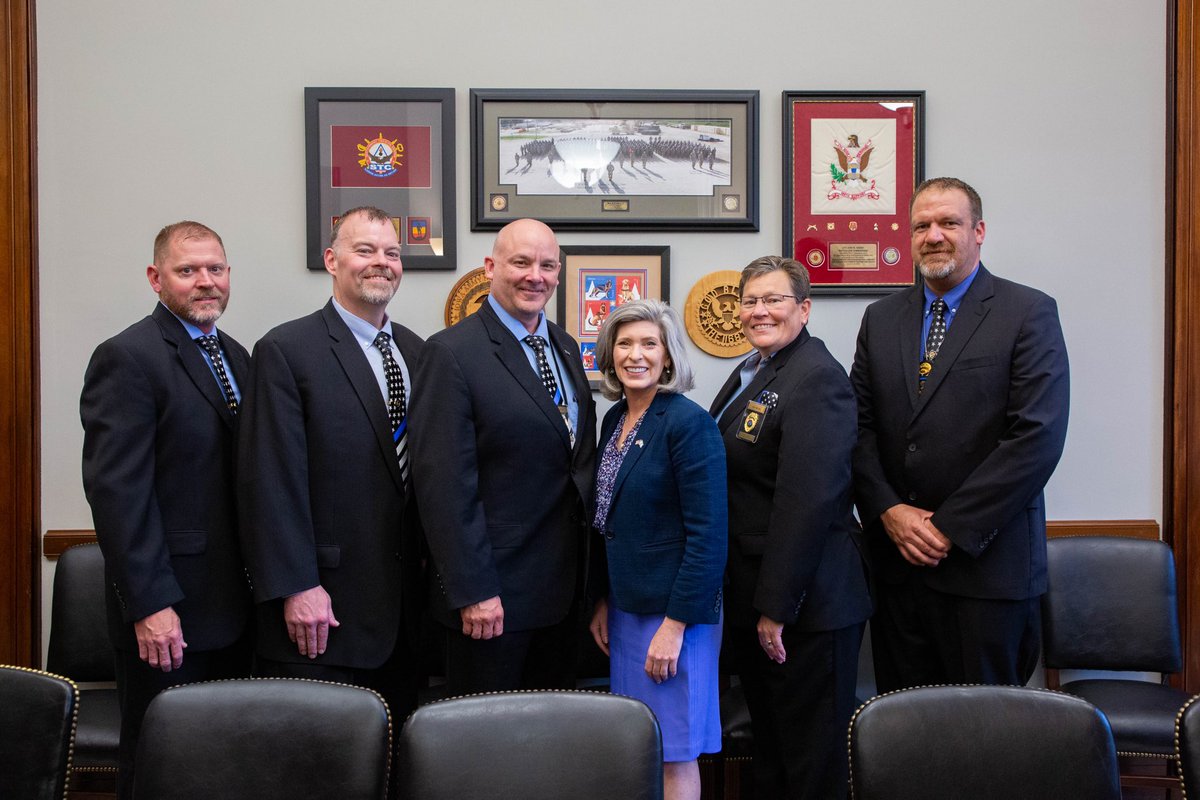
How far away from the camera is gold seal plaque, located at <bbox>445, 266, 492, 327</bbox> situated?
9.60 feet

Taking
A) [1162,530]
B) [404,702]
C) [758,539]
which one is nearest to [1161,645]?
[1162,530]

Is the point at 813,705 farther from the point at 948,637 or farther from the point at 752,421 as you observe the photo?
the point at 752,421

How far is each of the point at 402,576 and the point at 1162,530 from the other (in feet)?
8.86

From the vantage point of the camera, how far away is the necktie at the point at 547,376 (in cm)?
216

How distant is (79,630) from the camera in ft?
8.86

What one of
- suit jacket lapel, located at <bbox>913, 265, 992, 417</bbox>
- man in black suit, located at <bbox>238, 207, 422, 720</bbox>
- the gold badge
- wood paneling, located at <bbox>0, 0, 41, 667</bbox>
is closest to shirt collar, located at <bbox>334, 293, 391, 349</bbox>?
man in black suit, located at <bbox>238, 207, 422, 720</bbox>

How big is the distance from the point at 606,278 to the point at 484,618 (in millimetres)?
1372

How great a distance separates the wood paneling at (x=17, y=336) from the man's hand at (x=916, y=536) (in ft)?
9.27

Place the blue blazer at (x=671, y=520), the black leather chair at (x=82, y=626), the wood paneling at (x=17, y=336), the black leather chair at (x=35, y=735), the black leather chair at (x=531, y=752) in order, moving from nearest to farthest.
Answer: the black leather chair at (x=531, y=752), the black leather chair at (x=35, y=735), the blue blazer at (x=671, y=520), the black leather chair at (x=82, y=626), the wood paneling at (x=17, y=336)

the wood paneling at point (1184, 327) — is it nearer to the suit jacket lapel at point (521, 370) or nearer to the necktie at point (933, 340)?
the necktie at point (933, 340)

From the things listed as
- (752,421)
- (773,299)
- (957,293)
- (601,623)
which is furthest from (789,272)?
(601,623)

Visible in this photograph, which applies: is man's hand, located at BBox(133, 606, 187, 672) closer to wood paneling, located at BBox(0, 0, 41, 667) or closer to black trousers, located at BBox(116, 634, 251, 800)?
black trousers, located at BBox(116, 634, 251, 800)

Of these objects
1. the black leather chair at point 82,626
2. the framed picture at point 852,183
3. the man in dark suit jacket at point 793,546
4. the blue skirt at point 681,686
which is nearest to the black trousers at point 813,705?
the man in dark suit jacket at point 793,546

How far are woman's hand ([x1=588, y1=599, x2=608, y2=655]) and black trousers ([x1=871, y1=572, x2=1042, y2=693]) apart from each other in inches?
31.8
